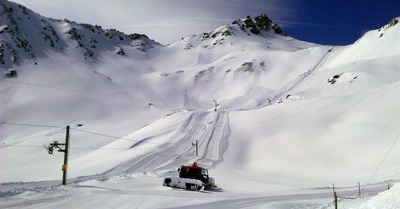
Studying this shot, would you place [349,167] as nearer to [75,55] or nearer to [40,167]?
[40,167]

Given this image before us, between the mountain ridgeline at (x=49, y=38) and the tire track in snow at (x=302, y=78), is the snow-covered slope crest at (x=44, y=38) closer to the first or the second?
the mountain ridgeline at (x=49, y=38)

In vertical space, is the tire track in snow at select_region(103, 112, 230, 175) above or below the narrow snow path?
below

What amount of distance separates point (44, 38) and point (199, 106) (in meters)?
84.9

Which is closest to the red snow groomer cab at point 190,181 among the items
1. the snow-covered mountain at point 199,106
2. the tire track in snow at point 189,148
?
the snow-covered mountain at point 199,106

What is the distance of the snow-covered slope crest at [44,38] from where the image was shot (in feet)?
380

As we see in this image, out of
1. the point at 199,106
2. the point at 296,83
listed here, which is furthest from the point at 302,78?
the point at 199,106

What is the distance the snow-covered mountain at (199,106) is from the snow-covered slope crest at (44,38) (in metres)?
0.72

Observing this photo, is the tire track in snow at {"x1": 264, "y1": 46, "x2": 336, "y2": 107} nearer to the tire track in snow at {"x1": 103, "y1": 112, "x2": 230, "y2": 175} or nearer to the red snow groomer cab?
the tire track in snow at {"x1": 103, "y1": 112, "x2": 230, "y2": 175}

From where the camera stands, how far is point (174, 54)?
16988cm

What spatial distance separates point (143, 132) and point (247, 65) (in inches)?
2735

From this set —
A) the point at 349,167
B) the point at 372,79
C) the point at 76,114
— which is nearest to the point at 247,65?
the point at 372,79

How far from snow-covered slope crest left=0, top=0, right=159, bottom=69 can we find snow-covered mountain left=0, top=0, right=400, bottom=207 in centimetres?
72

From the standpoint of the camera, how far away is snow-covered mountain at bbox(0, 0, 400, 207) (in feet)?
117

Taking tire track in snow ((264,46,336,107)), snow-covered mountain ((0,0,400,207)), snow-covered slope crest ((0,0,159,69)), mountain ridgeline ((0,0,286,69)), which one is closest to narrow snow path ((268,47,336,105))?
tire track in snow ((264,46,336,107))
